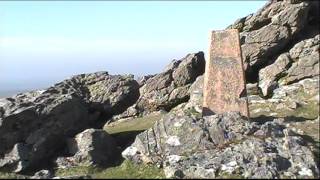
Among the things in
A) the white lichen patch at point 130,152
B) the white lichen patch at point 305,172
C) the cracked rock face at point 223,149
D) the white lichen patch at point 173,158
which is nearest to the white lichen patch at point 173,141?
the cracked rock face at point 223,149

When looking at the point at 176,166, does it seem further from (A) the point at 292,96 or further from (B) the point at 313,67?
(B) the point at 313,67

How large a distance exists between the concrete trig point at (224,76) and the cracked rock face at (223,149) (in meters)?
4.37

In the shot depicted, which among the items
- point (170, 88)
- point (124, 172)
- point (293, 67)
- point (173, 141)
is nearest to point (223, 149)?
point (173, 141)

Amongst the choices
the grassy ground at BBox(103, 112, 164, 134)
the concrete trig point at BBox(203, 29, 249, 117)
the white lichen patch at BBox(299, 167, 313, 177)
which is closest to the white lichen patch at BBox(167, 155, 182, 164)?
the white lichen patch at BBox(299, 167, 313, 177)

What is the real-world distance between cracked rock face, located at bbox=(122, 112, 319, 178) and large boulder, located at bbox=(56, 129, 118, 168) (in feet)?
10.1

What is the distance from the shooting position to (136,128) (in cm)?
4466

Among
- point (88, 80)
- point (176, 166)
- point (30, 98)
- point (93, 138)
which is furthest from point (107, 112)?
point (176, 166)

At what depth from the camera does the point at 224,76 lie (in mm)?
39688

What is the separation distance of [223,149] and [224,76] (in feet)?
28.8

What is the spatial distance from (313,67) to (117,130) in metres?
16.6

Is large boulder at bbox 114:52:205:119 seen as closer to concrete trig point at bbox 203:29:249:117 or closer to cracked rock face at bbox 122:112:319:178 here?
concrete trig point at bbox 203:29:249:117

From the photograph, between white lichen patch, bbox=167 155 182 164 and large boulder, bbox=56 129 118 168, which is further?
large boulder, bbox=56 129 118 168

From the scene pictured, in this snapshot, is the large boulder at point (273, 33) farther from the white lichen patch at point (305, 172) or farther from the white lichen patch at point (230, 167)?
the white lichen patch at point (305, 172)

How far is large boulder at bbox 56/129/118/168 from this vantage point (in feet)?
120
